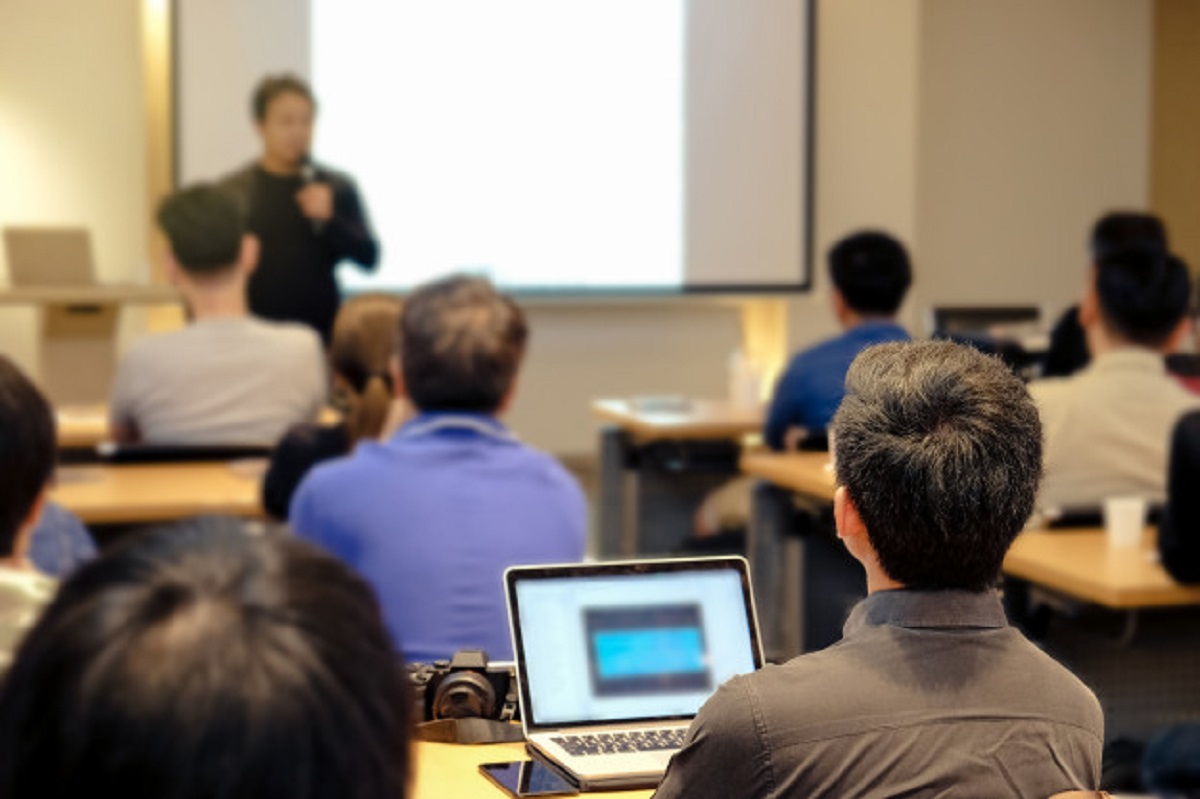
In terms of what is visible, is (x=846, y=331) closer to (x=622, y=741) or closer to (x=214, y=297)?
(x=214, y=297)

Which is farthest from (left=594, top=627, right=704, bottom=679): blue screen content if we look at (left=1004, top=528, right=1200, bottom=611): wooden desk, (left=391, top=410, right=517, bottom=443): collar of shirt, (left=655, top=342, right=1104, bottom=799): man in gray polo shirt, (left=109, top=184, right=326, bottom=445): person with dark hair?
(left=109, top=184, right=326, bottom=445): person with dark hair

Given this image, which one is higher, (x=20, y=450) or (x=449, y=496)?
(x=20, y=450)

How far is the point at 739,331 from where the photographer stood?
9188mm

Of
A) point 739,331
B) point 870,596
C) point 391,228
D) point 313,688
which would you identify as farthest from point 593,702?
point 739,331

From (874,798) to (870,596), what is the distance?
0.20m

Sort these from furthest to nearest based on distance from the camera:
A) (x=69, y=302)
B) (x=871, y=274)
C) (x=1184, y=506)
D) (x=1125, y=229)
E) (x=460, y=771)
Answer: (x=69, y=302) < (x=1125, y=229) < (x=871, y=274) < (x=1184, y=506) < (x=460, y=771)

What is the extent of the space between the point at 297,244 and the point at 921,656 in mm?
4983

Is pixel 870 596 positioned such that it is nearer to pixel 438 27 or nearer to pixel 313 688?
pixel 313 688

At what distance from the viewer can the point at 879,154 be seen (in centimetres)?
916

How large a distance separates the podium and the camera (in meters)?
5.54

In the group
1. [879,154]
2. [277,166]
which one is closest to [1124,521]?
[277,166]

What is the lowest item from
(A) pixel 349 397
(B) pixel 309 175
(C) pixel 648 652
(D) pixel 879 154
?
(C) pixel 648 652

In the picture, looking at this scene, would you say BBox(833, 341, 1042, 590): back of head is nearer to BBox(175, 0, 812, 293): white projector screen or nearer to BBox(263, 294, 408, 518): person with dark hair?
BBox(263, 294, 408, 518): person with dark hair

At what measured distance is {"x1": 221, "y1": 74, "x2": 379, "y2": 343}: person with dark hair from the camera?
6.18m
